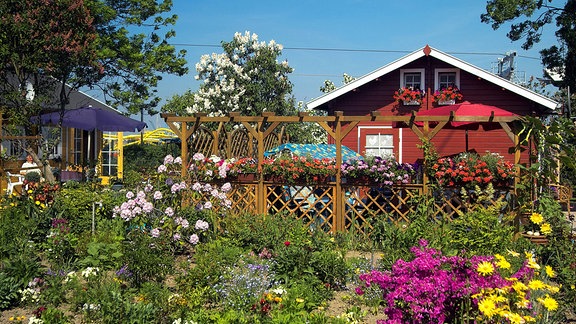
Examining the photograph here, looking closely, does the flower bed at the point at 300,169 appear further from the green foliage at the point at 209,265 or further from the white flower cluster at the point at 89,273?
the white flower cluster at the point at 89,273

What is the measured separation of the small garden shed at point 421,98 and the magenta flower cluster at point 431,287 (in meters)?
12.4

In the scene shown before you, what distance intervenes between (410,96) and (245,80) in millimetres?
10508

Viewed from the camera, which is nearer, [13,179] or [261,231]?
[261,231]

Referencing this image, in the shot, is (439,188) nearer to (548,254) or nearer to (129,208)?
(548,254)

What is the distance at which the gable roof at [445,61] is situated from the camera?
51.9 ft

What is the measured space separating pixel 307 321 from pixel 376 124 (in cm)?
1310

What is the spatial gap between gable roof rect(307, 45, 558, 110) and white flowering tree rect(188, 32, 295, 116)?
28.9 feet

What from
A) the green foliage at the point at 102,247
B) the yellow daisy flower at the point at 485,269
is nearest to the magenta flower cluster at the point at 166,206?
the green foliage at the point at 102,247

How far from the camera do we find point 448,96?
16688 millimetres

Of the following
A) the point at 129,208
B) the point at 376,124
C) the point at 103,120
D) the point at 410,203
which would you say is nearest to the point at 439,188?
the point at 410,203

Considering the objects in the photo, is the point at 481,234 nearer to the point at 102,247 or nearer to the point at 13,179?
the point at 102,247

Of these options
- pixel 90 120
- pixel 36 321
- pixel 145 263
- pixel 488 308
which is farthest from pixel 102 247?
pixel 90 120

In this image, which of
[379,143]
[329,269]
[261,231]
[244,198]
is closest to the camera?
[329,269]

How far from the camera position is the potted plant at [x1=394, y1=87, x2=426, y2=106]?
1697cm
